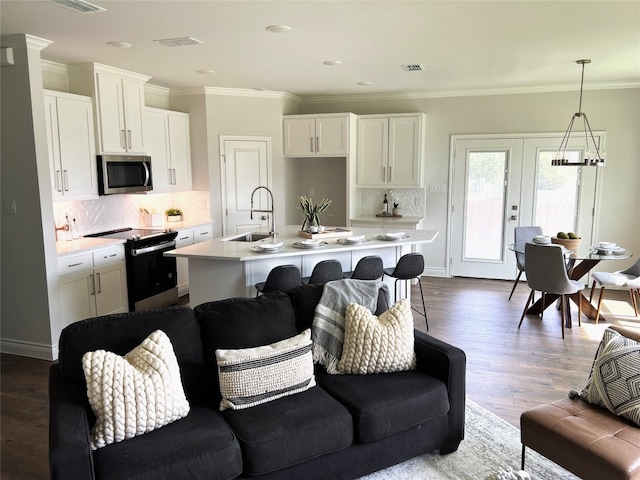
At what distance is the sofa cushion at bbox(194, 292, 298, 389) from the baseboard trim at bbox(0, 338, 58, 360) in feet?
7.75

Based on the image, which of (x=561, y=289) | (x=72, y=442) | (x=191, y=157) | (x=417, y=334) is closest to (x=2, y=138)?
(x=191, y=157)

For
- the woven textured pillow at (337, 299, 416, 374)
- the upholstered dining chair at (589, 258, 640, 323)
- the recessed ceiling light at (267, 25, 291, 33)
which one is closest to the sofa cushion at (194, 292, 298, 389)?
the woven textured pillow at (337, 299, 416, 374)

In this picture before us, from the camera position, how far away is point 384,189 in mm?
7449

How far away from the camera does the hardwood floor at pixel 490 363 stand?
3.12m

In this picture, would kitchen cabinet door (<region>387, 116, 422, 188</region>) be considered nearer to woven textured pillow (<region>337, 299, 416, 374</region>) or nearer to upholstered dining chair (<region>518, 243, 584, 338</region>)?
upholstered dining chair (<region>518, 243, 584, 338</region>)

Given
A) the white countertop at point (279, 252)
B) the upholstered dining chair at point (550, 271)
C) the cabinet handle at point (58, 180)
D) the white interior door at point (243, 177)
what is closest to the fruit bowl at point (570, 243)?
the upholstered dining chair at point (550, 271)

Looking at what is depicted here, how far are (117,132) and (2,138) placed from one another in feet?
4.32

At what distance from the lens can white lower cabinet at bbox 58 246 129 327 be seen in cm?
454

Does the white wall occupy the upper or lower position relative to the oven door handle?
upper

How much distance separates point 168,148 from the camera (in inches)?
248

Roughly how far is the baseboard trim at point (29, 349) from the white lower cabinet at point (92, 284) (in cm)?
25

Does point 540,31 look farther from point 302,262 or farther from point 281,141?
point 281,141

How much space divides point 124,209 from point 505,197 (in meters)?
5.07

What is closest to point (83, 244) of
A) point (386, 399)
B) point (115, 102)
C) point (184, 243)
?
point (184, 243)
